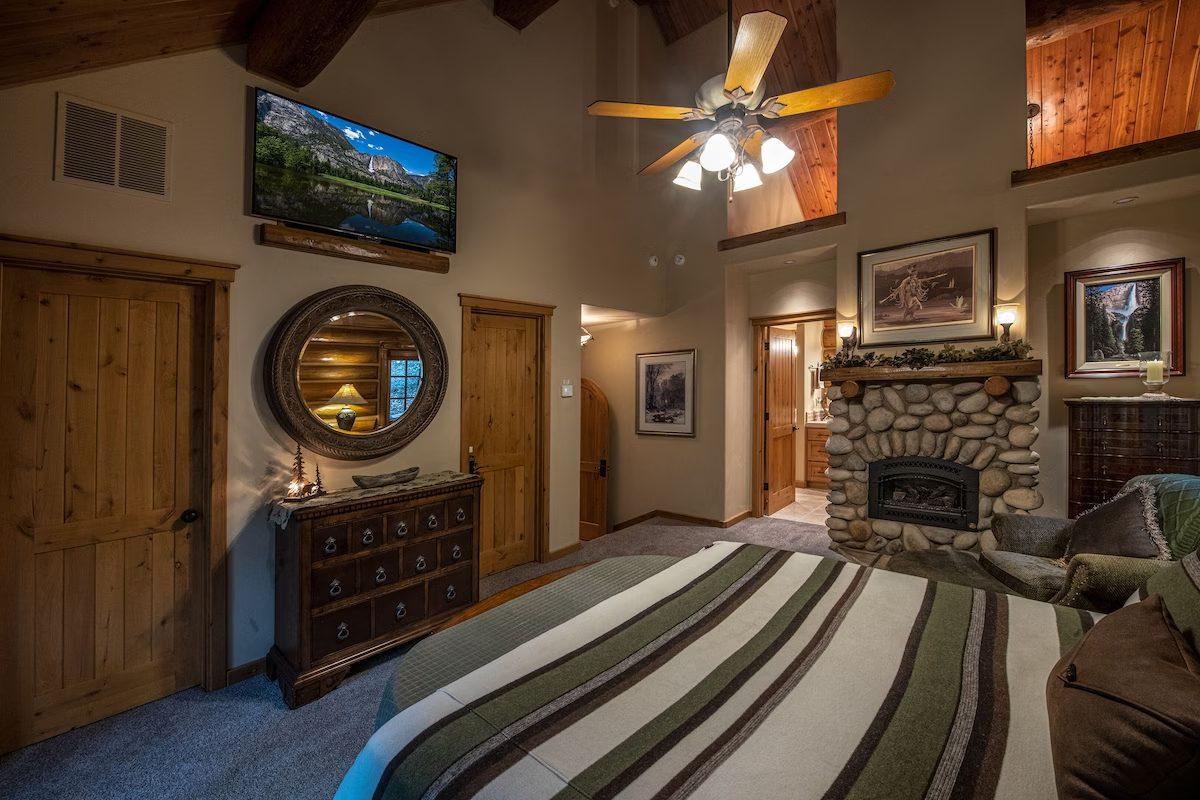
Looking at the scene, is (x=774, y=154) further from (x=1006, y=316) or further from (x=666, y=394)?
(x=666, y=394)

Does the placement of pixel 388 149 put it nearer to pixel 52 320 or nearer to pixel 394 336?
pixel 394 336

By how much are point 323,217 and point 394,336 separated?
2.49ft

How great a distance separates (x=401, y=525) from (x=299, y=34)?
2.50 metres

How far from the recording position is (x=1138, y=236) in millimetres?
3684

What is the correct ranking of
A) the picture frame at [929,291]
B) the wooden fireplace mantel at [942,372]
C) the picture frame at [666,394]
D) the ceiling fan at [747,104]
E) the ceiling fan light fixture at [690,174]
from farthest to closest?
the picture frame at [666,394] < the picture frame at [929,291] < the wooden fireplace mantel at [942,372] < the ceiling fan light fixture at [690,174] < the ceiling fan at [747,104]

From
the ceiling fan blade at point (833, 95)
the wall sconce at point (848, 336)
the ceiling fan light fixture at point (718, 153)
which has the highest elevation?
the ceiling fan blade at point (833, 95)

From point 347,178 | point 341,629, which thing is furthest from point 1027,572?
point 347,178

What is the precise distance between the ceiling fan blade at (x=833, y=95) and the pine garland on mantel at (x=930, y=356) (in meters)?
2.16

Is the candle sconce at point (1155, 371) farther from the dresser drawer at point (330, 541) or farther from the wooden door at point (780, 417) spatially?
the dresser drawer at point (330, 541)

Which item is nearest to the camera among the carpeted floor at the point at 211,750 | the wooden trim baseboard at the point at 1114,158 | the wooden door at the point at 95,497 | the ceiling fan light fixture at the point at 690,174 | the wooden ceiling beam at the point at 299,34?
the carpeted floor at the point at 211,750

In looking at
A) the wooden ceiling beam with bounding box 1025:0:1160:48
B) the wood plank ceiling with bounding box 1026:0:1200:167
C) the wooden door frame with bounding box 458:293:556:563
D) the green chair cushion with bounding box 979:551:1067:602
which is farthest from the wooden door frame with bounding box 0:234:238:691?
the wood plank ceiling with bounding box 1026:0:1200:167

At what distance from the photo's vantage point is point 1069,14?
145 inches

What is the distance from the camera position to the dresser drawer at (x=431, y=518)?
2752mm

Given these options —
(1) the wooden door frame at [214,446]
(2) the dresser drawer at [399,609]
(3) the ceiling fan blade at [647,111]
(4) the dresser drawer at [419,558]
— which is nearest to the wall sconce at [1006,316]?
(3) the ceiling fan blade at [647,111]
